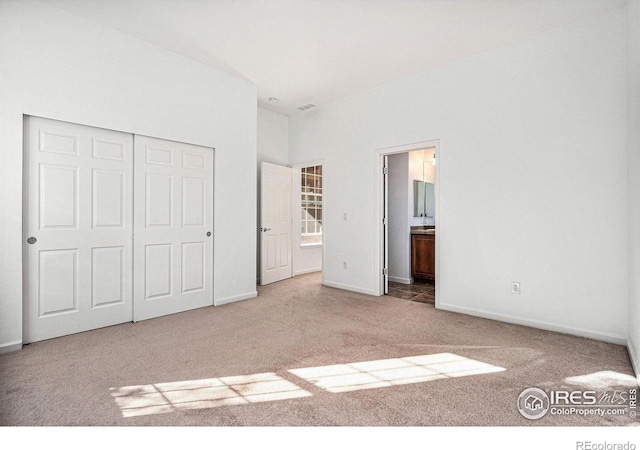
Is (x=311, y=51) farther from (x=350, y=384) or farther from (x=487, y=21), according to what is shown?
(x=350, y=384)

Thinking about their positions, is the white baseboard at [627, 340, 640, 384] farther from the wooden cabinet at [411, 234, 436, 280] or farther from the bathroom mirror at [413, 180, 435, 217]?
the bathroom mirror at [413, 180, 435, 217]

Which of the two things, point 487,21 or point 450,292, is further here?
point 450,292

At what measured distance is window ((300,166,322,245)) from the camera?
21.8 feet

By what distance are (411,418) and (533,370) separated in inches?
48.1

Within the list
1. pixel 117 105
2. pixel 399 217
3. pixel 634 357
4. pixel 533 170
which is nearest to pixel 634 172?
pixel 533 170

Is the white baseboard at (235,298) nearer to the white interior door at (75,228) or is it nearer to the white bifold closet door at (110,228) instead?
the white bifold closet door at (110,228)

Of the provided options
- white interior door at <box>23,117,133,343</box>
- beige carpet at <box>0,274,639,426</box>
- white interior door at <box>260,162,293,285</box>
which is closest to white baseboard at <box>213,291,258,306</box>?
beige carpet at <box>0,274,639,426</box>

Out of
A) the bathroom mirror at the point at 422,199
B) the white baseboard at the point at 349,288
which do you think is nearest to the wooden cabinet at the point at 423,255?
the bathroom mirror at the point at 422,199

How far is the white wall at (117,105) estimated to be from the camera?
270 cm

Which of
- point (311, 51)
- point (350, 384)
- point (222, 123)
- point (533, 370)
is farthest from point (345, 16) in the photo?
point (533, 370)

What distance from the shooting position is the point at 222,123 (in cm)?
422

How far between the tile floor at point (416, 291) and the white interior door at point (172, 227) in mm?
2711

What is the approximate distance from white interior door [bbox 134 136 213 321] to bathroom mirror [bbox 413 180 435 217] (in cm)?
360

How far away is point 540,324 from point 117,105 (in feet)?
16.0
